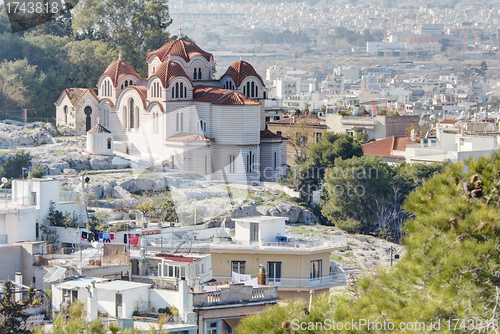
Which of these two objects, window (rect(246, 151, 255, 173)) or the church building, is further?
window (rect(246, 151, 255, 173))

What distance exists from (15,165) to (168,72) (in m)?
8.49

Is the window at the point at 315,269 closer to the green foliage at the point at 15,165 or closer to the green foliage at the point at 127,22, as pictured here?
the green foliage at the point at 15,165

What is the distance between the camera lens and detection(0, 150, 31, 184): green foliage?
130 feet

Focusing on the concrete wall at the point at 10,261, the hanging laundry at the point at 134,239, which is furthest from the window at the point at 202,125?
the concrete wall at the point at 10,261

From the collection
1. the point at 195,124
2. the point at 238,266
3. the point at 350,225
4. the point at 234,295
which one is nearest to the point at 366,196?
the point at 350,225

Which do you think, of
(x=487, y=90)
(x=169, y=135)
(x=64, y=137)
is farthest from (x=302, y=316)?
(x=487, y=90)

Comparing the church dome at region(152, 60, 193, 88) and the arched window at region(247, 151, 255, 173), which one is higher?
the church dome at region(152, 60, 193, 88)

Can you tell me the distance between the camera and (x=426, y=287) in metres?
13.1

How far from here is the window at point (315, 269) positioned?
82.7 feet

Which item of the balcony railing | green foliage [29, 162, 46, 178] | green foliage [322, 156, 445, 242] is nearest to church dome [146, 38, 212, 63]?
green foliage [322, 156, 445, 242]

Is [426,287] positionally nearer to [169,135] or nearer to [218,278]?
[218,278]
